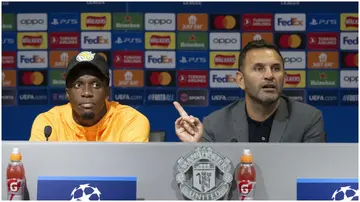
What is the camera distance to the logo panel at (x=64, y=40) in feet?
15.8

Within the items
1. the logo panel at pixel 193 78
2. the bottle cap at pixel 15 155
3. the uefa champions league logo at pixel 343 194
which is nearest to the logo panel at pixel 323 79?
the logo panel at pixel 193 78

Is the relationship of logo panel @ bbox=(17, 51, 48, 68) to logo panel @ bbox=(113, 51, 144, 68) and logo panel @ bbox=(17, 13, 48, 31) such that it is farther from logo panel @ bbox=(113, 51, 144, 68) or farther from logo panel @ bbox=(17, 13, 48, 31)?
logo panel @ bbox=(113, 51, 144, 68)

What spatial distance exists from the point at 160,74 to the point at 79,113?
7.24 feet

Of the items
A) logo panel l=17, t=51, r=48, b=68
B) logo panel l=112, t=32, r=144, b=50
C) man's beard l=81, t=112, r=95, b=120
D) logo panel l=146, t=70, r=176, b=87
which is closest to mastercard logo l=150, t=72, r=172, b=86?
logo panel l=146, t=70, r=176, b=87

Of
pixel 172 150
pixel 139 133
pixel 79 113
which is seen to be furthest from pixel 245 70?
pixel 172 150

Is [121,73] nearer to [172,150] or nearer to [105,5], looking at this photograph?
[105,5]

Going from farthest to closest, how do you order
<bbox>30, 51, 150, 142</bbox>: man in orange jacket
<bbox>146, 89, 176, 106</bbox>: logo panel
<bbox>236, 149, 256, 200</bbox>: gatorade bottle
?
<bbox>146, 89, 176, 106</bbox>: logo panel
<bbox>30, 51, 150, 142</bbox>: man in orange jacket
<bbox>236, 149, 256, 200</bbox>: gatorade bottle

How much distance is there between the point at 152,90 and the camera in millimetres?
4832

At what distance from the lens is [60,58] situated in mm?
4840

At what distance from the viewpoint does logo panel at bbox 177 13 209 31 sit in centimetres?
476

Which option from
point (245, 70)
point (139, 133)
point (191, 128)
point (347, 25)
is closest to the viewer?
point (191, 128)

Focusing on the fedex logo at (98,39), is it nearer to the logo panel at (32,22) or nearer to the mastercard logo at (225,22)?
the logo panel at (32,22)

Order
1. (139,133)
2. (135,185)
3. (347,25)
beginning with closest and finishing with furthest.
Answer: (135,185) < (139,133) < (347,25)

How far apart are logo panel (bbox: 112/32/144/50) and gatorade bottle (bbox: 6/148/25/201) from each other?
3.01 metres
